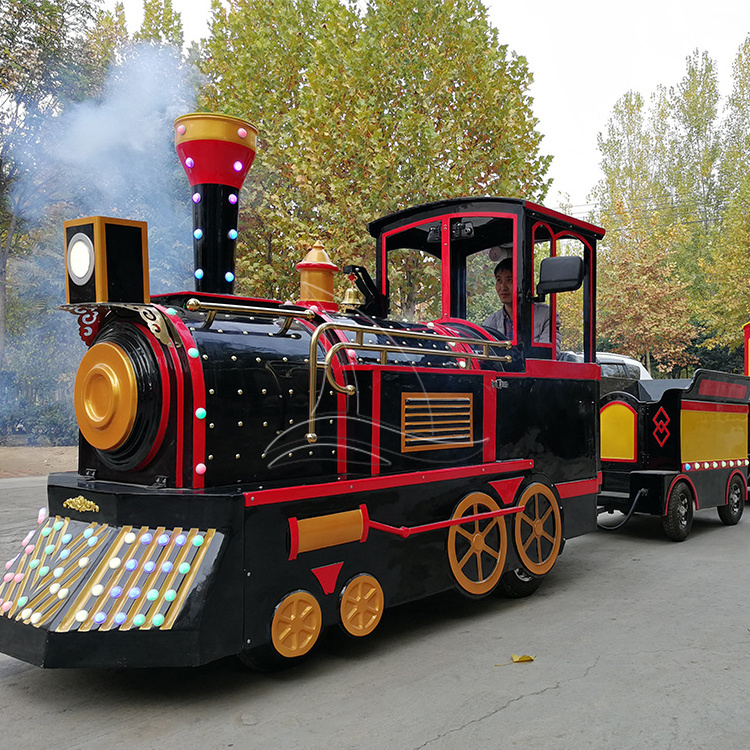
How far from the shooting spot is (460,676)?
352 centimetres

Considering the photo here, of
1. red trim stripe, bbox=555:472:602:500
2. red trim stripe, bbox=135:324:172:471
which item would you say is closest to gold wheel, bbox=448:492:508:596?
red trim stripe, bbox=555:472:602:500

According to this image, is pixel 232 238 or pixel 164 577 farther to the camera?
pixel 232 238

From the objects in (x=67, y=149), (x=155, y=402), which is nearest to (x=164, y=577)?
(x=155, y=402)

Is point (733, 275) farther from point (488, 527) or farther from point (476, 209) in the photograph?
point (488, 527)

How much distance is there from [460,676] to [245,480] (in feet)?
4.53

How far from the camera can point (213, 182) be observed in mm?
3748

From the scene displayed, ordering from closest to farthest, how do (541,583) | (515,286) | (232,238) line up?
1. (232,238)
2. (515,286)
3. (541,583)

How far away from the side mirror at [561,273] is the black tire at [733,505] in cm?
444

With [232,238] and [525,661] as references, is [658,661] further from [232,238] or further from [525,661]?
[232,238]

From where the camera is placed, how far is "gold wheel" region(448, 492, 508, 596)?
4.32 m

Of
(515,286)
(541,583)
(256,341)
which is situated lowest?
(541,583)

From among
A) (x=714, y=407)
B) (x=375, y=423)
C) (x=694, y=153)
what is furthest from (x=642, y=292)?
(x=375, y=423)

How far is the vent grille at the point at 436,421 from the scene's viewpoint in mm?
4168

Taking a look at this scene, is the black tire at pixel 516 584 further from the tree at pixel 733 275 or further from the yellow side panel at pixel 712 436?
the tree at pixel 733 275
